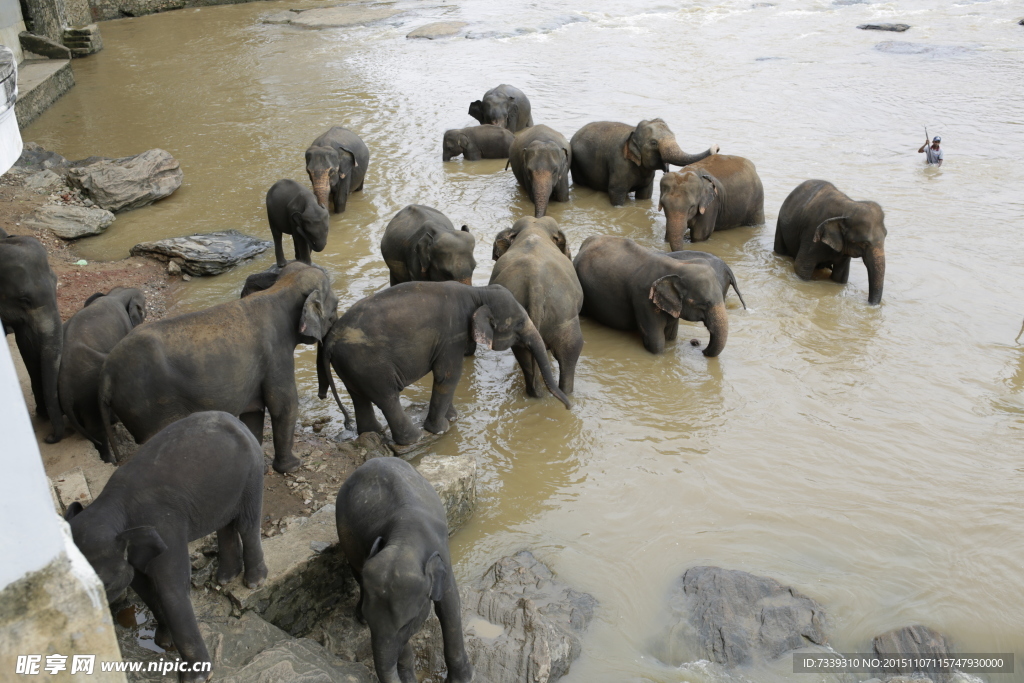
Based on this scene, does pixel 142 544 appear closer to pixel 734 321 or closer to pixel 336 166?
pixel 734 321

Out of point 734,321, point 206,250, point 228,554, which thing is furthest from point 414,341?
point 206,250

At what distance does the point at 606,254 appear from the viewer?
7.33 metres

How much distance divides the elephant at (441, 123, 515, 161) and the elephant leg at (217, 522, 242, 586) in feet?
28.9

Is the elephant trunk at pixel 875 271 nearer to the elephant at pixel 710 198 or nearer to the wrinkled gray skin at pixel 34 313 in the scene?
the elephant at pixel 710 198

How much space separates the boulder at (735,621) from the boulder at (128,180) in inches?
325

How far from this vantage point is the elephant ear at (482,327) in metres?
5.48

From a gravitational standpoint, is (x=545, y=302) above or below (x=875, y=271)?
above

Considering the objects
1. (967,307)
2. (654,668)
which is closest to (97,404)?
(654,668)

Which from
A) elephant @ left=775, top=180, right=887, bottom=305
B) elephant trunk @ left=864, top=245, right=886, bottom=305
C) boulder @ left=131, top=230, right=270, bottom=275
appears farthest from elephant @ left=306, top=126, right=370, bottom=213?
elephant trunk @ left=864, top=245, right=886, bottom=305

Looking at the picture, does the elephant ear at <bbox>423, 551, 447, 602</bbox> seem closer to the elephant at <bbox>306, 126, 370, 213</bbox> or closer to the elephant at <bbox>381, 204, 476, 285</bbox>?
the elephant at <bbox>381, 204, 476, 285</bbox>

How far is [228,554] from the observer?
3.96 meters

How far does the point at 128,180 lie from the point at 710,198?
22.2 feet

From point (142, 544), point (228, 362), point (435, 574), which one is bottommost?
point (435, 574)

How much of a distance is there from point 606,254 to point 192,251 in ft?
13.5
